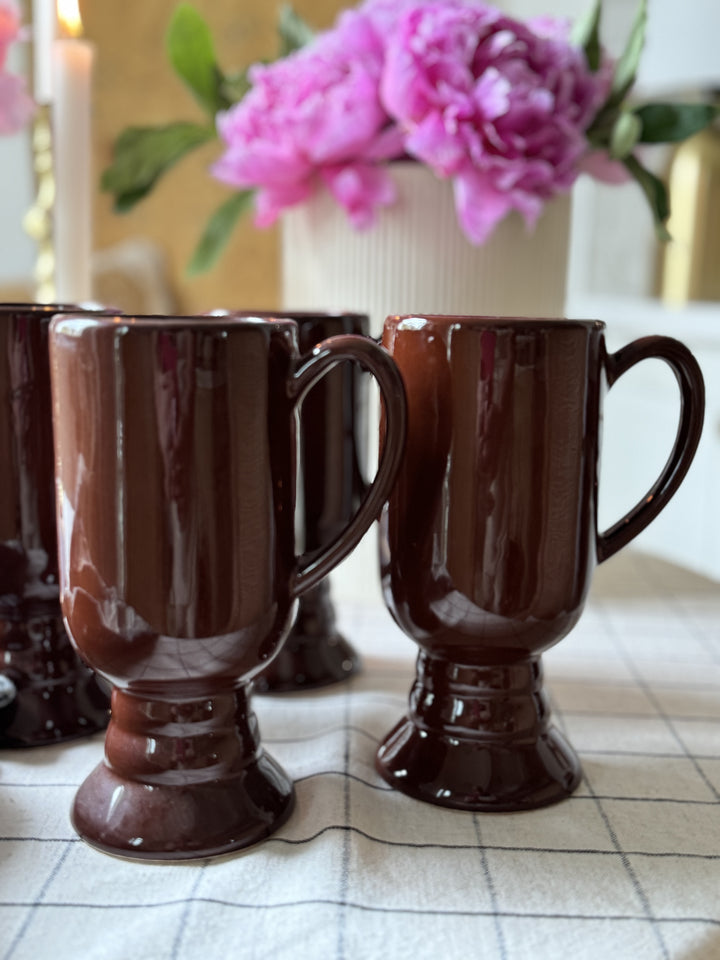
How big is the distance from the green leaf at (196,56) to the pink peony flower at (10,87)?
8.4 inches

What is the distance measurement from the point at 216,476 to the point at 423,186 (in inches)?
18.0

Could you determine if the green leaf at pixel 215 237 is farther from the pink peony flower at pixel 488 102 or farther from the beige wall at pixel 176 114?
the beige wall at pixel 176 114

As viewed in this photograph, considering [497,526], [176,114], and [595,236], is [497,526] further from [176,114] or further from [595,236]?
[176,114]

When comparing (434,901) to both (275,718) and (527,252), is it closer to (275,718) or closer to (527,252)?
(275,718)

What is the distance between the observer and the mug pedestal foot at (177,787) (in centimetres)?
42

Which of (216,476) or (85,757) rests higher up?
(216,476)

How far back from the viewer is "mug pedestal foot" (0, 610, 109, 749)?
0.52 metres

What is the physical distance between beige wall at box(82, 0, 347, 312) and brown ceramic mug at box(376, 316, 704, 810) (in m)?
1.43

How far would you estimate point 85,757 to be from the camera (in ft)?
1.65

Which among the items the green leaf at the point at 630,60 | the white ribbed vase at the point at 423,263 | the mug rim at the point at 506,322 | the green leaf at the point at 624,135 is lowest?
the mug rim at the point at 506,322

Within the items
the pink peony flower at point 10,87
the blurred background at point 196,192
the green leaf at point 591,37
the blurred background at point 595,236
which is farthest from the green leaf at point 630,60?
the blurred background at point 196,192

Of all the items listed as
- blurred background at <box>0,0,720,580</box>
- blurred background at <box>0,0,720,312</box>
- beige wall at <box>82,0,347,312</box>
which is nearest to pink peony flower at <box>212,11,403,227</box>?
blurred background at <box>0,0,720,580</box>

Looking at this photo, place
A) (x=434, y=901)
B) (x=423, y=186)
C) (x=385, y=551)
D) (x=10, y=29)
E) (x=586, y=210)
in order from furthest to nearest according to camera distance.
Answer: (x=586, y=210)
(x=423, y=186)
(x=10, y=29)
(x=385, y=551)
(x=434, y=901)

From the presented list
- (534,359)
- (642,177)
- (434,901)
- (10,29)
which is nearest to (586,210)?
(642,177)
